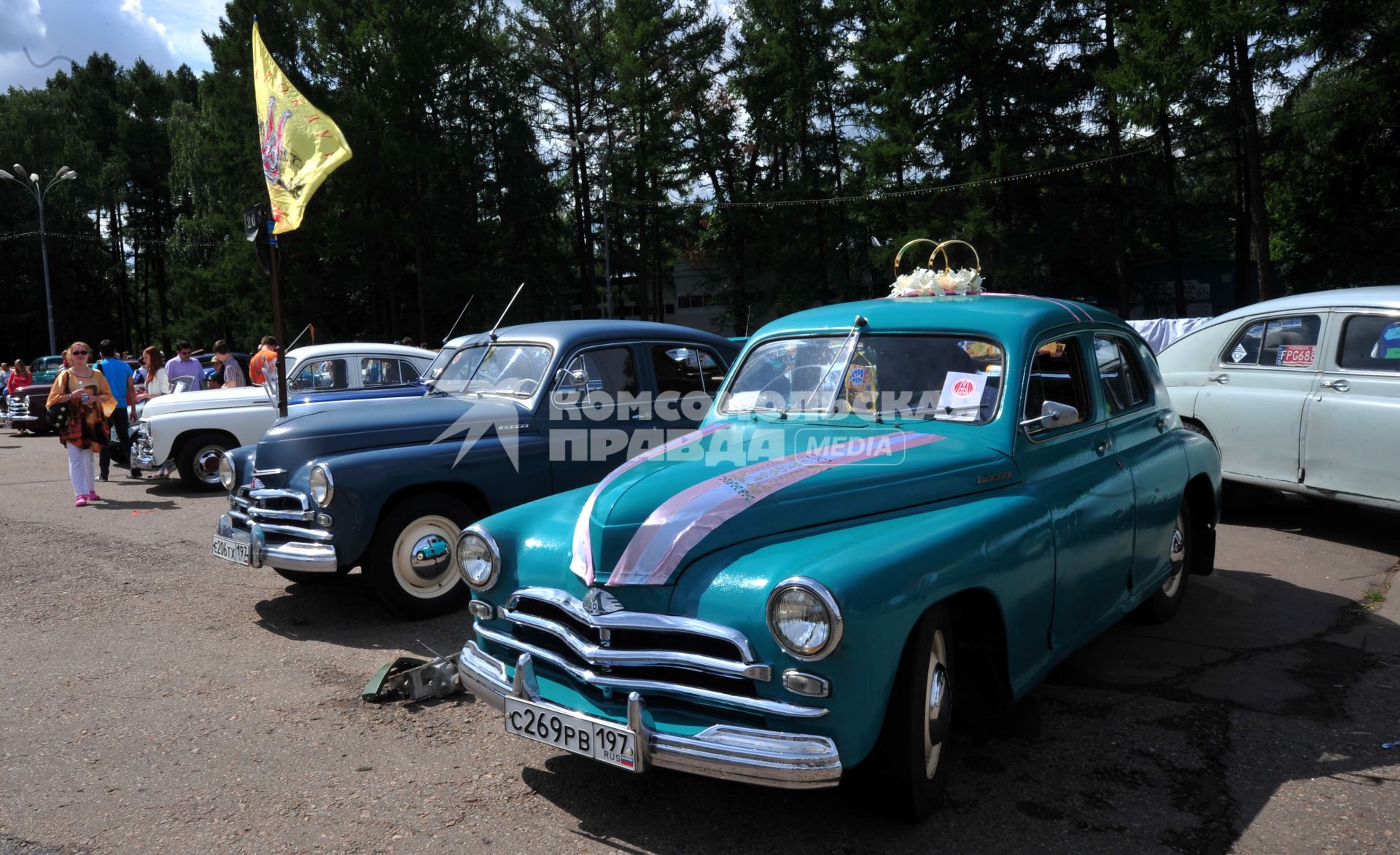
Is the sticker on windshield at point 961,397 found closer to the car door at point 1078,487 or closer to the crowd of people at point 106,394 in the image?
the car door at point 1078,487

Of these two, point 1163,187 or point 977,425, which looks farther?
point 1163,187

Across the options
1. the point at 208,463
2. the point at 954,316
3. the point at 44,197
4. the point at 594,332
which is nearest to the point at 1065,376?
the point at 954,316

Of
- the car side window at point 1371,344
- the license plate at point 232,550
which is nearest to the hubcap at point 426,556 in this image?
the license plate at point 232,550

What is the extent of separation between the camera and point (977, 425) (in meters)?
3.97

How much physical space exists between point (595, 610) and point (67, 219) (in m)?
56.0

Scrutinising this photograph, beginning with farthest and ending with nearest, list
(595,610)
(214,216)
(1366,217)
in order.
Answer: (214,216), (1366,217), (595,610)

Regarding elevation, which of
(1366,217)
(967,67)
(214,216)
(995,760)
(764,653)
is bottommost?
(995,760)

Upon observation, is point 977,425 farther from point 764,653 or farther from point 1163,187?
point 1163,187

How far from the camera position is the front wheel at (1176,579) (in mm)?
5297

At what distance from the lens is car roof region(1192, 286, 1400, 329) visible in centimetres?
684

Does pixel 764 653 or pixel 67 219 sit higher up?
pixel 67 219

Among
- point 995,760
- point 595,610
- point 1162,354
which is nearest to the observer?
point 595,610

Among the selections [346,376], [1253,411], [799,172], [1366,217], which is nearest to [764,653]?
[1253,411]

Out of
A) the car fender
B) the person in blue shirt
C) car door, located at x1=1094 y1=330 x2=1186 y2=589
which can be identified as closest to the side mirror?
the car fender
